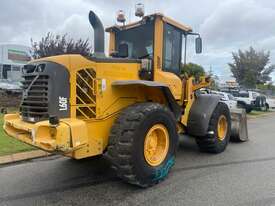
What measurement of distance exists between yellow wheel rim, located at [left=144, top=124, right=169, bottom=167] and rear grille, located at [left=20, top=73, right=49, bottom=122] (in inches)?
63.0

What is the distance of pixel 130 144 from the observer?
15.8 ft

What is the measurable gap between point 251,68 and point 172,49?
143ft

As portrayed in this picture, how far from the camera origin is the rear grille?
191 inches

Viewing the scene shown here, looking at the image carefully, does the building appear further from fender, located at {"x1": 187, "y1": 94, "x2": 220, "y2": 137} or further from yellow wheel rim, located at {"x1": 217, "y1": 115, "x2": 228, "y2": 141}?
fender, located at {"x1": 187, "y1": 94, "x2": 220, "y2": 137}

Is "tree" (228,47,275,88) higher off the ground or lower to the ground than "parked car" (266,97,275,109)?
higher

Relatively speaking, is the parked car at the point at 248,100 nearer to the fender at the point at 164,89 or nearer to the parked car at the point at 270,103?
the parked car at the point at 270,103

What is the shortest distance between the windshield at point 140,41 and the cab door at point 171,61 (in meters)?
0.26

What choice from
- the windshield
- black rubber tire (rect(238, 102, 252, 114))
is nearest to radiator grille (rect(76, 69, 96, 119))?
the windshield

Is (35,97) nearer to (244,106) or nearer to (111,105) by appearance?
(111,105)

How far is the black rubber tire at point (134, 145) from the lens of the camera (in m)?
4.80

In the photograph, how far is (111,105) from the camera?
5.29 meters

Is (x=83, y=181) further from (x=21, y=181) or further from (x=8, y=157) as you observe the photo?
(x=8, y=157)

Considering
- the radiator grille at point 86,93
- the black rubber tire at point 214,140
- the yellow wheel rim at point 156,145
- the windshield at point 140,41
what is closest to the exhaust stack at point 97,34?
the radiator grille at point 86,93

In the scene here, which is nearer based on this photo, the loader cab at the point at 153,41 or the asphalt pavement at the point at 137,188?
the asphalt pavement at the point at 137,188
